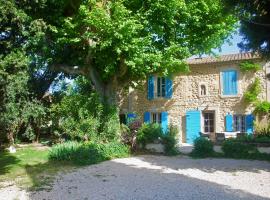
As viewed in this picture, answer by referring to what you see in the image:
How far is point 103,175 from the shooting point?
1013cm

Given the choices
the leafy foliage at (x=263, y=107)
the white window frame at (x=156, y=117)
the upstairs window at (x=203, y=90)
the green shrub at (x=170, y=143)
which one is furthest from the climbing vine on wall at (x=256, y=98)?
the green shrub at (x=170, y=143)

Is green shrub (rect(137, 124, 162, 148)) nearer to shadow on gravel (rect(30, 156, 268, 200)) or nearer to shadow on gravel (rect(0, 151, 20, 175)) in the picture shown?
shadow on gravel (rect(30, 156, 268, 200))

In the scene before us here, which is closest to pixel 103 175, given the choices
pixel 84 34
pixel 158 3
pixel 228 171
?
pixel 228 171

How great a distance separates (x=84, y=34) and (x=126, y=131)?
4543mm

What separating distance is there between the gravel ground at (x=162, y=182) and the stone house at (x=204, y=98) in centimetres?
812

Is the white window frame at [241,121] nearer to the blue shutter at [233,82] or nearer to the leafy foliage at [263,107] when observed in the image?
the leafy foliage at [263,107]

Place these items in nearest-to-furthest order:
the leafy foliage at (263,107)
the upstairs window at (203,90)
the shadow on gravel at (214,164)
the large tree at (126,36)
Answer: the shadow on gravel at (214,164), the large tree at (126,36), the leafy foliage at (263,107), the upstairs window at (203,90)

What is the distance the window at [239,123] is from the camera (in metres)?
20.2

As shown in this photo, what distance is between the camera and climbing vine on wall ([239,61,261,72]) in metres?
19.8

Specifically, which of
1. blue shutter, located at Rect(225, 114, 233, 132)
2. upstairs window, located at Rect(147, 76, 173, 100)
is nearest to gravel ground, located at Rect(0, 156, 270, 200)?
blue shutter, located at Rect(225, 114, 233, 132)

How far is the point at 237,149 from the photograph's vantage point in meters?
13.8

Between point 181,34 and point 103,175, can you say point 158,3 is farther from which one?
point 103,175

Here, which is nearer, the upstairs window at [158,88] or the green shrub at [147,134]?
the green shrub at [147,134]

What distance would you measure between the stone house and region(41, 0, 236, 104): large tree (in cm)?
369
